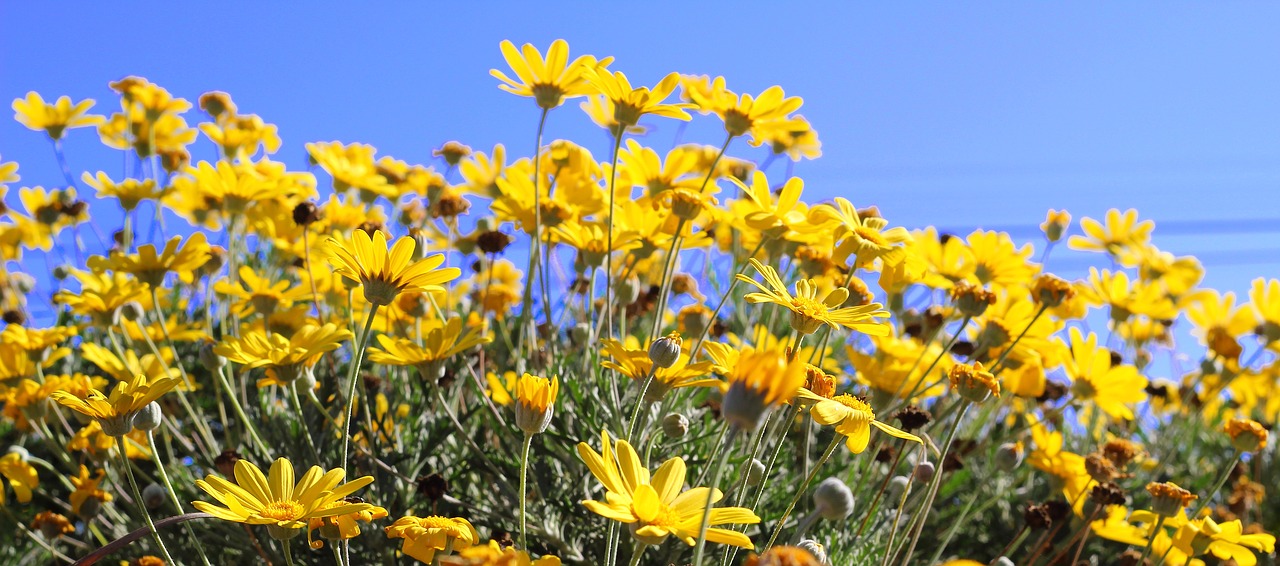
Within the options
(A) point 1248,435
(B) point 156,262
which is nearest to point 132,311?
(B) point 156,262

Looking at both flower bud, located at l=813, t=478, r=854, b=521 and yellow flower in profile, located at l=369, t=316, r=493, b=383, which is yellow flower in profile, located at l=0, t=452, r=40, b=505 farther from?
flower bud, located at l=813, t=478, r=854, b=521

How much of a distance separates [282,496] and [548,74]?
4.04ft

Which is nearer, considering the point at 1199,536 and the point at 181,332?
the point at 1199,536

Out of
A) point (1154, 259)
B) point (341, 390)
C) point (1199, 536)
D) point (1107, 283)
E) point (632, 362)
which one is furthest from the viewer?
point (1154, 259)

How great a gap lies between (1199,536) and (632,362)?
4.33ft

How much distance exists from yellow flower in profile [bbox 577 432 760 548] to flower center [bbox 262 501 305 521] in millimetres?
500

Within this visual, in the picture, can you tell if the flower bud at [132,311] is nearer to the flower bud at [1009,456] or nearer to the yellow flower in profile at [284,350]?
the yellow flower in profile at [284,350]

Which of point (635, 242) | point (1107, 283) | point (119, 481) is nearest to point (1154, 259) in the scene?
point (1107, 283)

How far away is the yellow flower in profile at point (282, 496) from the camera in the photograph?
1.48 metres

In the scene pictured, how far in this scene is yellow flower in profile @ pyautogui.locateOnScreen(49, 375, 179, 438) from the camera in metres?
1.63

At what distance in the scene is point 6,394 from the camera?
251 centimetres

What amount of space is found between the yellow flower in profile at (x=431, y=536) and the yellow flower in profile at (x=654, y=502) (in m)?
0.25

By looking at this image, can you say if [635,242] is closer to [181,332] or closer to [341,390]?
[341,390]

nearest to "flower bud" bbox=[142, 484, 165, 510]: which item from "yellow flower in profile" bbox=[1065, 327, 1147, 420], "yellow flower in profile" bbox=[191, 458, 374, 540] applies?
"yellow flower in profile" bbox=[191, 458, 374, 540]
